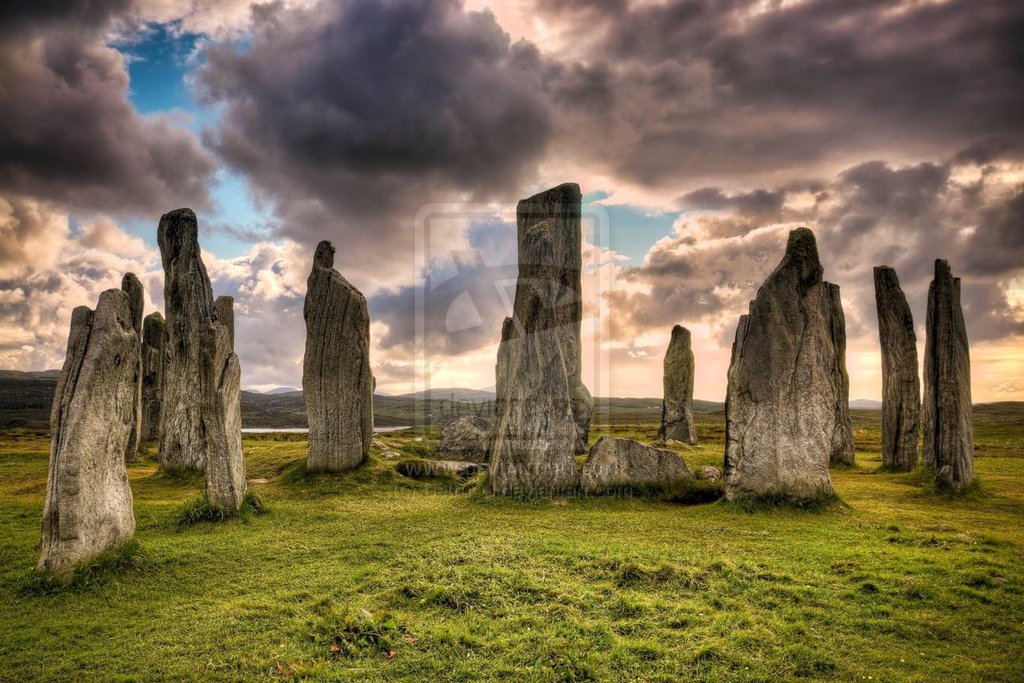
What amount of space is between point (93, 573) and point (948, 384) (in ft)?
69.6

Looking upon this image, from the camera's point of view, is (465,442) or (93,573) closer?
(93,573)

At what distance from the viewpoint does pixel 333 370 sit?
1959 cm

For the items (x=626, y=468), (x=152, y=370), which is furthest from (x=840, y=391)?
(x=152, y=370)

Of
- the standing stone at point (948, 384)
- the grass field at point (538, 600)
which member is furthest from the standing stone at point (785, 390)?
the standing stone at point (948, 384)

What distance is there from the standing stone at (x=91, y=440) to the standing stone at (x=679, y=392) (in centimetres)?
2602

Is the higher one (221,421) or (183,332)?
(183,332)

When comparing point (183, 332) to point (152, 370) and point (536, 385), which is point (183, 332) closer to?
point (152, 370)

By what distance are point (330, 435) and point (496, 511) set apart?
7661mm

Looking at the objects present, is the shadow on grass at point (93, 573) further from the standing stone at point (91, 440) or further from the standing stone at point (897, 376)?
the standing stone at point (897, 376)

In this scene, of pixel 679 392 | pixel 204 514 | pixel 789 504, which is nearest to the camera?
pixel 204 514

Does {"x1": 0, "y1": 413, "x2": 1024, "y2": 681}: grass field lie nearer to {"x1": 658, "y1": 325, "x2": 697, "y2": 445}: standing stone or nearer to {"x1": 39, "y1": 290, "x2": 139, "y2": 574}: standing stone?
{"x1": 39, "y1": 290, "x2": 139, "y2": 574}: standing stone

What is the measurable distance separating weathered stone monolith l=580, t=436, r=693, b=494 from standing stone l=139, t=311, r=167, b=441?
2387 centimetres

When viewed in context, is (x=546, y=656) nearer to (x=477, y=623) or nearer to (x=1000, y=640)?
(x=477, y=623)

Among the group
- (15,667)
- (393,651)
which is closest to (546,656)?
(393,651)
